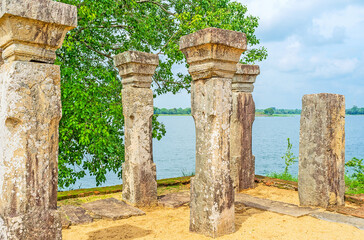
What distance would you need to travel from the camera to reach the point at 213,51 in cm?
442

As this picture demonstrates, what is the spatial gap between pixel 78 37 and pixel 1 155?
6133mm

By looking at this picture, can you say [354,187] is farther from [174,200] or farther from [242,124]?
[174,200]

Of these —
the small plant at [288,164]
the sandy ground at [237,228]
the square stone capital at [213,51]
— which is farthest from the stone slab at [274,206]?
the small plant at [288,164]

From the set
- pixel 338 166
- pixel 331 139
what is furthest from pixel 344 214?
pixel 331 139

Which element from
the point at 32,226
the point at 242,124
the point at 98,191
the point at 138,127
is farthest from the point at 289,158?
the point at 32,226

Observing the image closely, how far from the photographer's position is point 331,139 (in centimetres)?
599

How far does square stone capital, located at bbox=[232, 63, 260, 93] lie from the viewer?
7848 millimetres

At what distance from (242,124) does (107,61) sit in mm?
4240

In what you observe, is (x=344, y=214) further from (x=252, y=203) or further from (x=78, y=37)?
(x=78, y=37)

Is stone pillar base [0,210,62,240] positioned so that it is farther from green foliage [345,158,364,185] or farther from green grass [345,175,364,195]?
green foliage [345,158,364,185]

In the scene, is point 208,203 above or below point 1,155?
below

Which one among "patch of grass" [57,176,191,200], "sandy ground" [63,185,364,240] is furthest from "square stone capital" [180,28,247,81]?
"patch of grass" [57,176,191,200]

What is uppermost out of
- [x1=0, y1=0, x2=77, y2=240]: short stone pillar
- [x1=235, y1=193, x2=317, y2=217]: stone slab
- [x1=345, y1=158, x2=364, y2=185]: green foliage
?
[x1=0, y1=0, x2=77, y2=240]: short stone pillar

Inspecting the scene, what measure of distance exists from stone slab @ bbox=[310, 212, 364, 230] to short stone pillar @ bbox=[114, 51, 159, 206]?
305cm
